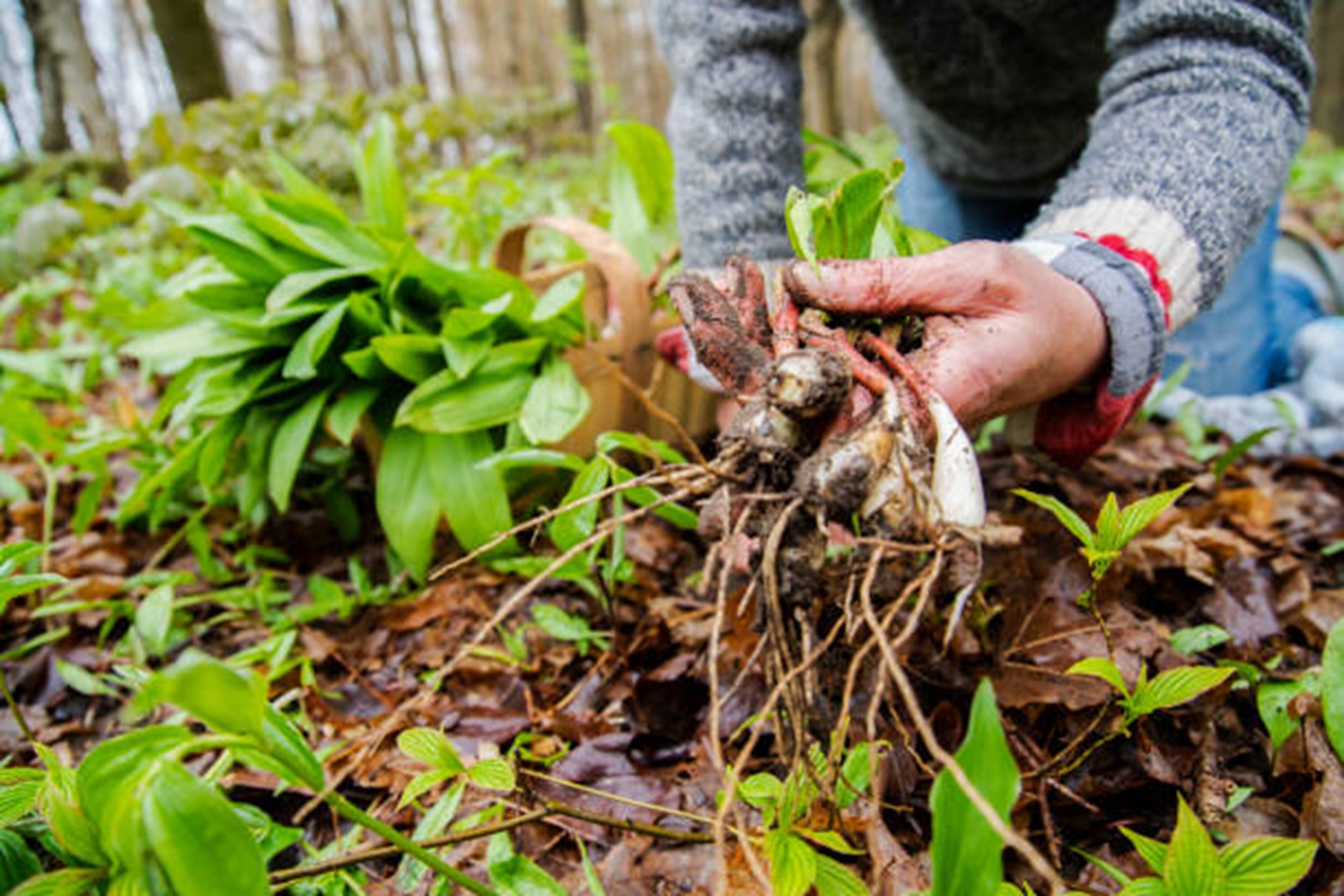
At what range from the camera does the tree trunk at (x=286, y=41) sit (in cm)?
943

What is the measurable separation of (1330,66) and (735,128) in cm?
870

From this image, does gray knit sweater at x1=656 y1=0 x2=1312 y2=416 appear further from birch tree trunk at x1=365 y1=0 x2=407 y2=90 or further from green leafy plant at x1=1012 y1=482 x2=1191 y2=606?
birch tree trunk at x1=365 y1=0 x2=407 y2=90

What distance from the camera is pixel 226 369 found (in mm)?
1340

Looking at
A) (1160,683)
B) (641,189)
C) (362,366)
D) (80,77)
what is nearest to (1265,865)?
(1160,683)

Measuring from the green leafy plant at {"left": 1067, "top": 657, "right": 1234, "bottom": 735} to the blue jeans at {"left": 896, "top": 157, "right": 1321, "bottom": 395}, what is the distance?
1.25m

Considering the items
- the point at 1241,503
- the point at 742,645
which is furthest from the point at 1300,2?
the point at 742,645

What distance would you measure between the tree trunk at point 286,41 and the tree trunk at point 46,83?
341cm

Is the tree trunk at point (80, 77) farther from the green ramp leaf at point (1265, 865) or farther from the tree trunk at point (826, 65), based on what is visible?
the green ramp leaf at point (1265, 865)

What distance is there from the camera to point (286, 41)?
394 inches

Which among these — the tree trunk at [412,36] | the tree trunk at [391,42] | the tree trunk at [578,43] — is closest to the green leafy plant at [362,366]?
the tree trunk at [578,43]

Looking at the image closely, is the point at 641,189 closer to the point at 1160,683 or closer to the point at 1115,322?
the point at 1115,322

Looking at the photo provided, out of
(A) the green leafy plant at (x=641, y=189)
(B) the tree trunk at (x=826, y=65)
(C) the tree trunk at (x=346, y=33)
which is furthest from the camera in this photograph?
(C) the tree trunk at (x=346, y=33)

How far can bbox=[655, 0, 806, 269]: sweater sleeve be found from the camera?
4.60 ft

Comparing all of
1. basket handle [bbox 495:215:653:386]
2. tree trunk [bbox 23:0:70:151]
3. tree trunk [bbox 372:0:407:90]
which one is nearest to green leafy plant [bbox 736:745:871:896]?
basket handle [bbox 495:215:653:386]
